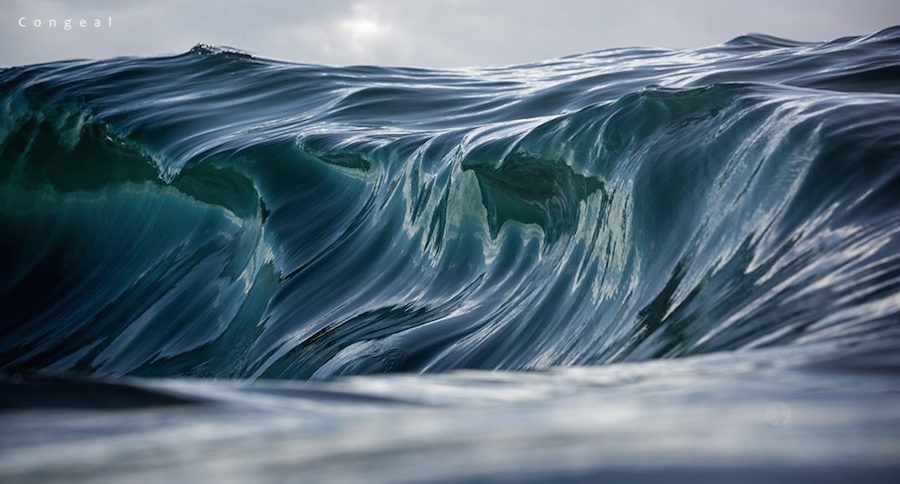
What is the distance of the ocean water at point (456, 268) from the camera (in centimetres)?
112

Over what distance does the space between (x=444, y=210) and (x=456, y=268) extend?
0.46 m

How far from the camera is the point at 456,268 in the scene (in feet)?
16.1

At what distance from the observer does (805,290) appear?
2576 millimetres

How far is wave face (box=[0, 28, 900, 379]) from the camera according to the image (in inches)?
123

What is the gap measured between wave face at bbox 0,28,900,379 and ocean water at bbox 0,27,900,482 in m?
0.02

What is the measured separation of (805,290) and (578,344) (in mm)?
1100

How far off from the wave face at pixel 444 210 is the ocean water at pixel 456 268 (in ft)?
0.05

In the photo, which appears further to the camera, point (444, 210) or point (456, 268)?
point (444, 210)

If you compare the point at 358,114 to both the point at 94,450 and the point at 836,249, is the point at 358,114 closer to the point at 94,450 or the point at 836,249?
the point at 836,249

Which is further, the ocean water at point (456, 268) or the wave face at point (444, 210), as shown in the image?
the wave face at point (444, 210)

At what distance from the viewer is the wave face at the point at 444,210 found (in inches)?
123

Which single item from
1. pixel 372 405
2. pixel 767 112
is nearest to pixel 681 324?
pixel 767 112

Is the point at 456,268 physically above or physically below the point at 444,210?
below

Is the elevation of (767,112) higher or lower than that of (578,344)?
higher
